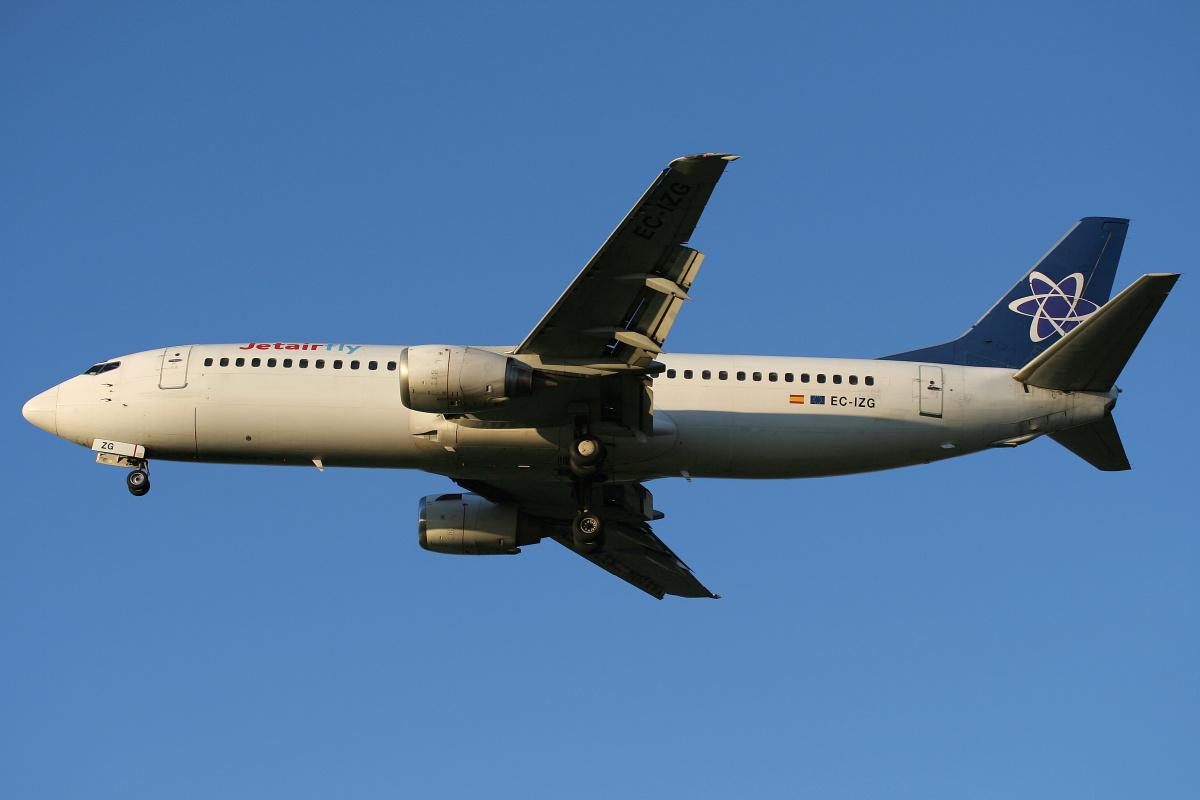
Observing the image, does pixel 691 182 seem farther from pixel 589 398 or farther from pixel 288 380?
pixel 288 380

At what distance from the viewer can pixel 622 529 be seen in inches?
1404

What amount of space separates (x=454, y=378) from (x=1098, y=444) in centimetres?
1786

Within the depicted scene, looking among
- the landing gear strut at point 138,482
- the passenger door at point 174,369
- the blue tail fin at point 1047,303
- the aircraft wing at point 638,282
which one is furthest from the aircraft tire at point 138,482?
the blue tail fin at point 1047,303

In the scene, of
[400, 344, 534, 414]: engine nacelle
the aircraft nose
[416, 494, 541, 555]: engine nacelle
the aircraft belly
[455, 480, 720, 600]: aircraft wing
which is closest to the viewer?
[400, 344, 534, 414]: engine nacelle

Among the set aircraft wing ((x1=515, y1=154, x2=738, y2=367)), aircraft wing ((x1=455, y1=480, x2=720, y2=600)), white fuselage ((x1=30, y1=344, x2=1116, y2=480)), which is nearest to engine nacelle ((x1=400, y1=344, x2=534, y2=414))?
aircraft wing ((x1=515, y1=154, x2=738, y2=367))

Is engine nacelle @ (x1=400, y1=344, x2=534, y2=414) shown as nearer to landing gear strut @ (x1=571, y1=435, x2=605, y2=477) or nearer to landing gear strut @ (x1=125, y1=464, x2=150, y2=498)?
landing gear strut @ (x1=571, y1=435, x2=605, y2=477)

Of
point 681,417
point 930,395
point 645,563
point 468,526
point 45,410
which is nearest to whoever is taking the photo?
point 681,417

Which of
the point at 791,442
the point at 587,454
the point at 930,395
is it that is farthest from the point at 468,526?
the point at 930,395

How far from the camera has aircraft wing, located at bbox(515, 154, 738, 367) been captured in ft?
→ 76.6

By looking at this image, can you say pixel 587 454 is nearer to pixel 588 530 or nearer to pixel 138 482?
pixel 588 530

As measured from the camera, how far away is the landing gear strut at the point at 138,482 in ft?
104

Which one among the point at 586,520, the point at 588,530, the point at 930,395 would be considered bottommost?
the point at 588,530

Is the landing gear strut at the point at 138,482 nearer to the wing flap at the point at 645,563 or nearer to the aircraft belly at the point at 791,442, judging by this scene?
the wing flap at the point at 645,563

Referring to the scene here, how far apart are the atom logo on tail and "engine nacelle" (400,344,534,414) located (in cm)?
1653
